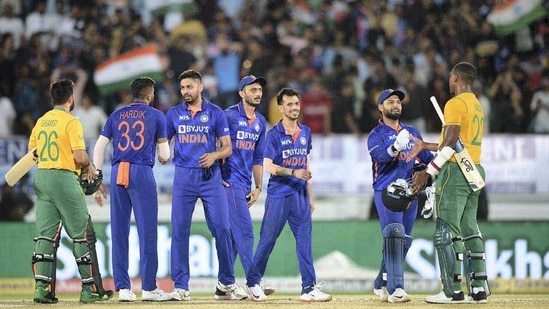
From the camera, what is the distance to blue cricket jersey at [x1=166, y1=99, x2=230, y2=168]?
39.2 feet

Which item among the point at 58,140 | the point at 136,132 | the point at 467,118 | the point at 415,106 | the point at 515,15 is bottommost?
the point at 58,140

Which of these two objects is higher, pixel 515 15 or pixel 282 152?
pixel 515 15

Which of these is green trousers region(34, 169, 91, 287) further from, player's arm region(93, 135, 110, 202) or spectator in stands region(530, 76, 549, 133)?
spectator in stands region(530, 76, 549, 133)

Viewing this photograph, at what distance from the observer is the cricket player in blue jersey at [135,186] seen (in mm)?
11562

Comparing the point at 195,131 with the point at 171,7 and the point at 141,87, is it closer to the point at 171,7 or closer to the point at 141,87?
the point at 141,87

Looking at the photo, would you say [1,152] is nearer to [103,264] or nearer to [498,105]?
[103,264]

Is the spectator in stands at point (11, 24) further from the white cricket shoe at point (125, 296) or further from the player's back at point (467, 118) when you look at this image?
the player's back at point (467, 118)

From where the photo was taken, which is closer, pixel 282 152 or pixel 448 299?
pixel 448 299

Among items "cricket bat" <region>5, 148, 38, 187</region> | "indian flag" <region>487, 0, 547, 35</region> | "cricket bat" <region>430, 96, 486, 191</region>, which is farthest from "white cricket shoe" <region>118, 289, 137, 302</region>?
"indian flag" <region>487, 0, 547, 35</region>

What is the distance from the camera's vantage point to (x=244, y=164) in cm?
1267

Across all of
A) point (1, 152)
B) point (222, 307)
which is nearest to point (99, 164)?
point (222, 307)

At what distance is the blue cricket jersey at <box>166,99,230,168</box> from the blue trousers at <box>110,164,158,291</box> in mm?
527

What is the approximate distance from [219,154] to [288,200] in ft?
3.22

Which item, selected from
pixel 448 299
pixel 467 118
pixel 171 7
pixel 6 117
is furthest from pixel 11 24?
pixel 448 299
